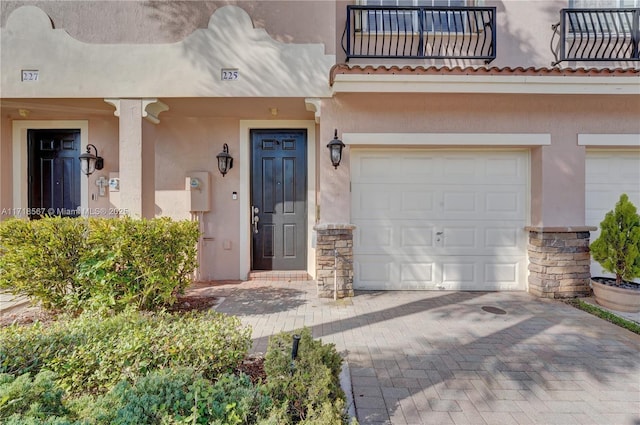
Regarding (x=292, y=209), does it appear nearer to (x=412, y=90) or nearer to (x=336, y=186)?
(x=336, y=186)

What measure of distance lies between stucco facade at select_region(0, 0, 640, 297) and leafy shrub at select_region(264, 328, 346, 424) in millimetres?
2813

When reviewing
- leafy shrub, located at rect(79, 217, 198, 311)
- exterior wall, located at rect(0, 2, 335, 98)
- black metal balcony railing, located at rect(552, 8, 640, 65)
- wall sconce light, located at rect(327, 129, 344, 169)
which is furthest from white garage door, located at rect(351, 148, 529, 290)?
leafy shrub, located at rect(79, 217, 198, 311)

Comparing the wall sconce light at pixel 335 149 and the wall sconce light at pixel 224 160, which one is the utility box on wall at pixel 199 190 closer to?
the wall sconce light at pixel 224 160

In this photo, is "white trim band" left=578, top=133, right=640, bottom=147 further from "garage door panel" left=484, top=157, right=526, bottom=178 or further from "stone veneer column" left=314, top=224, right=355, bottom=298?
"stone veneer column" left=314, top=224, right=355, bottom=298

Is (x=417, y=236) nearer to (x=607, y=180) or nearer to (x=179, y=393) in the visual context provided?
(x=607, y=180)

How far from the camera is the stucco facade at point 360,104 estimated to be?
202 inches

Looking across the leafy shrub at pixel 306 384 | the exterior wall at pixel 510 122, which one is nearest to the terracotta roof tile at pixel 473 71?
the exterior wall at pixel 510 122

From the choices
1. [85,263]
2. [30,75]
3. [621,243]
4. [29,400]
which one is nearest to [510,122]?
[621,243]

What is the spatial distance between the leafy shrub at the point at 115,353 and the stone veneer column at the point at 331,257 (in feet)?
8.83

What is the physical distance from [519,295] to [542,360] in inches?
97.5

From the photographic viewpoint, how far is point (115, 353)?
2426 millimetres

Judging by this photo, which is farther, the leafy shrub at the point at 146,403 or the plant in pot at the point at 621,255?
the plant in pot at the point at 621,255

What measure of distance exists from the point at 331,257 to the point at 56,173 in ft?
19.6

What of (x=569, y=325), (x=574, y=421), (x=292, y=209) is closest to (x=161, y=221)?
(x=292, y=209)
